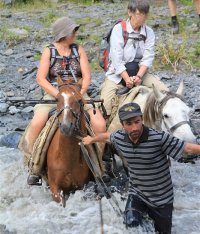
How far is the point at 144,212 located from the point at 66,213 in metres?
1.64

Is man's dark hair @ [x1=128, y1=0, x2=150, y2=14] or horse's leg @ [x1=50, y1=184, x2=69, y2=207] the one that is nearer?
horse's leg @ [x1=50, y1=184, x2=69, y2=207]

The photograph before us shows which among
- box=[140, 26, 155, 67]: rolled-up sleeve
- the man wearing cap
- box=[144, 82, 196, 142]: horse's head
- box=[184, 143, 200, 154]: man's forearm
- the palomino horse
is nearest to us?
box=[184, 143, 200, 154]: man's forearm

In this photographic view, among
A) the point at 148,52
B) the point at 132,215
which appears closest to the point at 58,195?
the point at 132,215

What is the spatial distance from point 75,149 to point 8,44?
991 centimetres

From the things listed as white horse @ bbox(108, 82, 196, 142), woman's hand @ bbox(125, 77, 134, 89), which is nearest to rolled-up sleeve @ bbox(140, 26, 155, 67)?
woman's hand @ bbox(125, 77, 134, 89)

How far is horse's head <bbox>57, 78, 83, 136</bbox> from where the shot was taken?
558 centimetres

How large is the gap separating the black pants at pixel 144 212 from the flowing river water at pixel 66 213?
0.65 m

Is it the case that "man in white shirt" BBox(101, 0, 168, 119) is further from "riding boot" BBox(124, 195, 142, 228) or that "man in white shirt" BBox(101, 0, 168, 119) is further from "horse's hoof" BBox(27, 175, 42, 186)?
"riding boot" BBox(124, 195, 142, 228)

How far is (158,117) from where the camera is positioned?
6.54 metres

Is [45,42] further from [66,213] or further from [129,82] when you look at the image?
[66,213]

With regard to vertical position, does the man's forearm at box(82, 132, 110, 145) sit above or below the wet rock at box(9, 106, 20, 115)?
above

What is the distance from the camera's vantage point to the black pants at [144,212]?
5320 mm

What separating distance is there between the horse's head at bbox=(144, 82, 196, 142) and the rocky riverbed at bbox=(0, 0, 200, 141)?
3.59m

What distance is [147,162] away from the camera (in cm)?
520
